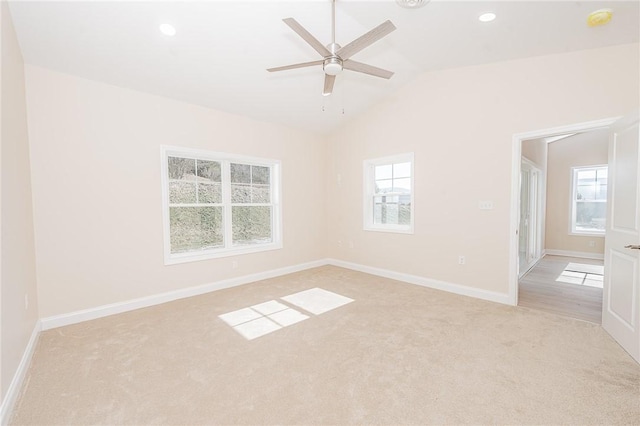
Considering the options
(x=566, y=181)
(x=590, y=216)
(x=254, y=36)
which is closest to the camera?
(x=254, y=36)

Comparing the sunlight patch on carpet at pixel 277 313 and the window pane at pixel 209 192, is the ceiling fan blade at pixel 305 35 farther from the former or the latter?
the window pane at pixel 209 192

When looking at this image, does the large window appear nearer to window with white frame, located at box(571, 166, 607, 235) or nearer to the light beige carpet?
the light beige carpet

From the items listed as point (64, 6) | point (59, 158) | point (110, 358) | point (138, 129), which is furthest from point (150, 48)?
point (110, 358)

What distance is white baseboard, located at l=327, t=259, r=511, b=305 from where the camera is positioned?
3690 mm

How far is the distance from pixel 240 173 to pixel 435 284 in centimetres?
351

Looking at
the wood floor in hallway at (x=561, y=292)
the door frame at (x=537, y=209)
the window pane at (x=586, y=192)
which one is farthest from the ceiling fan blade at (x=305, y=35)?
the window pane at (x=586, y=192)

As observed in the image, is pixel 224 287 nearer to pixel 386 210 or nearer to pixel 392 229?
pixel 392 229

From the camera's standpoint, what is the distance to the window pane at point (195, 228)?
12.9ft

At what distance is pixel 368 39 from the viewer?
2.12 metres

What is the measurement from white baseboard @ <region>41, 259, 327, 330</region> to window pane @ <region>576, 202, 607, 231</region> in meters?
7.14

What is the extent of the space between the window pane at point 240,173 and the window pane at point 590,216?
7.70 meters

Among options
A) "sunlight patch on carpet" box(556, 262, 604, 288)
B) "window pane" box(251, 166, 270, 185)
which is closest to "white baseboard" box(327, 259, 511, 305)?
"sunlight patch on carpet" box(556, 262, 604, 288)

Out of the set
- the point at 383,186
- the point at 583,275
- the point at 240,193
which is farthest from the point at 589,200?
the point at 240,193

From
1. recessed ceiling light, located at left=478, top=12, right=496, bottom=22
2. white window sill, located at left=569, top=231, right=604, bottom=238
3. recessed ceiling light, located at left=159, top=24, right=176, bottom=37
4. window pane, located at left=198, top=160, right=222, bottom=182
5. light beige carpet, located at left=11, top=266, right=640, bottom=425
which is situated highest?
recessed ceiling light, located at left=478, top=12, right=496, bottom=22
